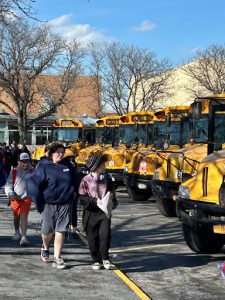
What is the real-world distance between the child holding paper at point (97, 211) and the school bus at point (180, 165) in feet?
12.5

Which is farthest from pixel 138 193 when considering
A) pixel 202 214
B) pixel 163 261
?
pixel 202 214

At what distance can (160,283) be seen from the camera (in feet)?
19.6

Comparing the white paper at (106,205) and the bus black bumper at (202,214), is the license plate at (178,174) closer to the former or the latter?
the bus black bumper at (202,214)

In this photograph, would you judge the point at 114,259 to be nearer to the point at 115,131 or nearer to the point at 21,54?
the point at 115,131

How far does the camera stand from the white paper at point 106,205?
6504mm

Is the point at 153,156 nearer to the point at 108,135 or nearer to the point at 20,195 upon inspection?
the point at 108,135

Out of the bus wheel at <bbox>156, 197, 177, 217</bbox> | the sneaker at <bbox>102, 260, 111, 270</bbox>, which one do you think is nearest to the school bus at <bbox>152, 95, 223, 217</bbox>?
the bus wheel at <bbox>156, 197, 177, 217</bbox>

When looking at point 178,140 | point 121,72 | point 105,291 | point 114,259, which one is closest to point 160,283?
point 105,291

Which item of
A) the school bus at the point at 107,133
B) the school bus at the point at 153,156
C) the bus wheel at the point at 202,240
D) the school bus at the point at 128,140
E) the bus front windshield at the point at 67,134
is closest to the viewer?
the bus wheel at the point at 202,240

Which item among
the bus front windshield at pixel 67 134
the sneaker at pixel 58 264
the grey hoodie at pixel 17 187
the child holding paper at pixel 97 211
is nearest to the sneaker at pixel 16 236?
the grey hoodie at pixel 17 187

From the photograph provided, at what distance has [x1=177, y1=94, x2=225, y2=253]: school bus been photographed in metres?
6.68

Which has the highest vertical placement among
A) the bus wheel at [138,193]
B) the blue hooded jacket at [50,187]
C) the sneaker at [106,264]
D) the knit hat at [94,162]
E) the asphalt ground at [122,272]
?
the knit hat at [94,162]

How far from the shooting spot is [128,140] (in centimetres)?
1845

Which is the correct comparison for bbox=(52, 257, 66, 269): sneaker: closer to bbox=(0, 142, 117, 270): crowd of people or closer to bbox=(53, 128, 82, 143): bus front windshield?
bbox=(0, 142, 117, 270): crowd of people
